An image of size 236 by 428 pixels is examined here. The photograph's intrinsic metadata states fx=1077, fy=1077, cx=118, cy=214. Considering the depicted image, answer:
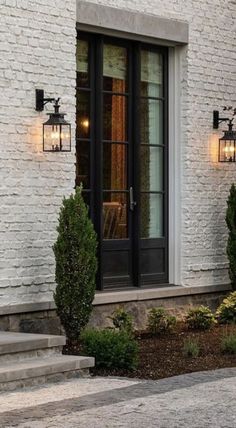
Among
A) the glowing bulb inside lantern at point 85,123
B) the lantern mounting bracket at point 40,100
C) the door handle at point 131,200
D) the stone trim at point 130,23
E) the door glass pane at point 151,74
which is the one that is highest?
the stone trim at point 130,23

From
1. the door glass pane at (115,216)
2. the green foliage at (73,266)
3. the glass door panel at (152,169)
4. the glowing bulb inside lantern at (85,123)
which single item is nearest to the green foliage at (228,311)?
the glass door panel at (152,169)

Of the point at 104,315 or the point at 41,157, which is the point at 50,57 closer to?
the point at 41,157

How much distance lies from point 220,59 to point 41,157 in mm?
3979

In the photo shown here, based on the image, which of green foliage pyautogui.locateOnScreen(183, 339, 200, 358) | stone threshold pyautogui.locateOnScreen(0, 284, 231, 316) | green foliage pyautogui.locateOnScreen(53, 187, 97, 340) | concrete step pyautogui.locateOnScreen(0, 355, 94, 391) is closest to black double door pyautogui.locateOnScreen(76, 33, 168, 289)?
stone threshold pyautogui.locateOnScreen(0, 284, 231, 316)

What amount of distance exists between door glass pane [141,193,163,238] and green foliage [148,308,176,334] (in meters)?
1.37

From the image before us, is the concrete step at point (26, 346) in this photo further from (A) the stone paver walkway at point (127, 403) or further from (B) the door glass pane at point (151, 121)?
(B) the door glass pane at point (151, 121)

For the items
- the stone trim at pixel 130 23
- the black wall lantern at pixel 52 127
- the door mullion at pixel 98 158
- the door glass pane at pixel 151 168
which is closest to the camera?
the black wall lantern at pixel 52 127

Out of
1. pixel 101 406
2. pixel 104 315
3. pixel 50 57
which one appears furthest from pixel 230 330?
pixel 101 406

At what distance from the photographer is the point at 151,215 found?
14008mm

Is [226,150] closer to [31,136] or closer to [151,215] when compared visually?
[151,215]

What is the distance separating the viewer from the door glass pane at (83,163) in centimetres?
1287

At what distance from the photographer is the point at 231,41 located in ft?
49.1

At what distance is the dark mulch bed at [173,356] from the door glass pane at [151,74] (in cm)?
317

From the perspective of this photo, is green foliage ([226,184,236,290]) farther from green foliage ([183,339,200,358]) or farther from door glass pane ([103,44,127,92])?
green foliage ([183,339,200,358])
